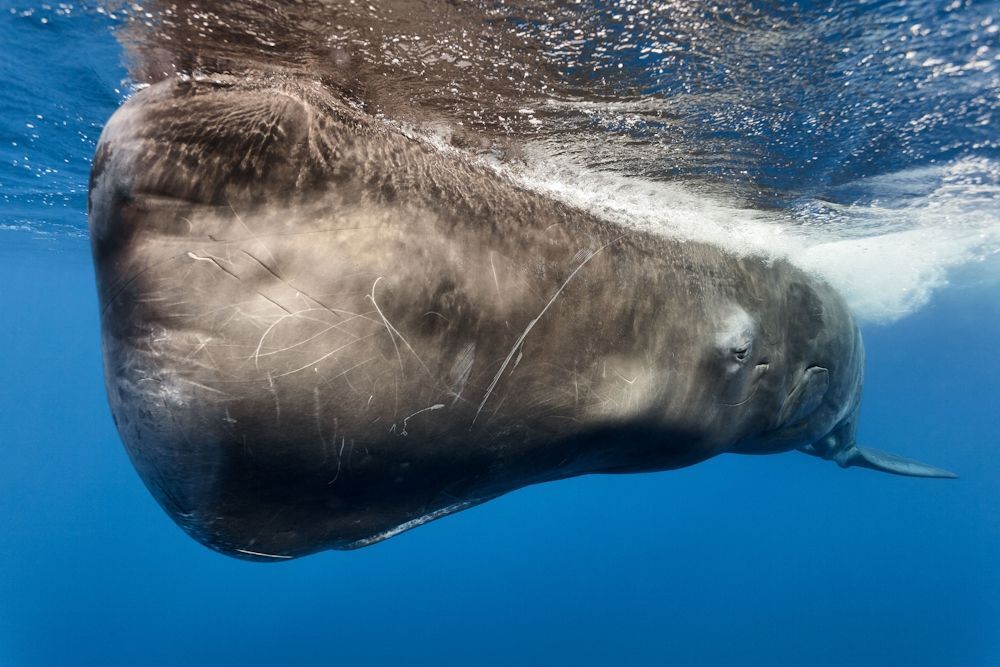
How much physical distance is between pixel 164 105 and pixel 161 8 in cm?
146

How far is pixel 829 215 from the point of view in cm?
722

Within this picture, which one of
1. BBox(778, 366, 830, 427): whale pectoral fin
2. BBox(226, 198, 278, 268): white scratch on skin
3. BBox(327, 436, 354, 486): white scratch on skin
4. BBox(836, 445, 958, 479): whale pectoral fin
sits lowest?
BBox(836, 445, 958, 479): whale pectoral fin

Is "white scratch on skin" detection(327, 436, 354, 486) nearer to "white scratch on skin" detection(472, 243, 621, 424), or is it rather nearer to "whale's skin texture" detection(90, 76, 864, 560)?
"whale's skin texture" detection(90, 76, 864, 560)

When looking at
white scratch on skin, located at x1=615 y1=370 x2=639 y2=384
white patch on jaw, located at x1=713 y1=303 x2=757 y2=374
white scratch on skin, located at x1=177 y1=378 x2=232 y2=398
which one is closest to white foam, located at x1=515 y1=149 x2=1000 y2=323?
white patch on jaw, located at x1=713 y1=303 x2=757 y2=374

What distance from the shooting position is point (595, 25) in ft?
10.3

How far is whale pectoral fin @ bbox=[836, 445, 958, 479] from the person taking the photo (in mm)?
7699

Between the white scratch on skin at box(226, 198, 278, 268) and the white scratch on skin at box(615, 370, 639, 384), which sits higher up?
the white scratch on skin at box(226, 198, 278, 268)

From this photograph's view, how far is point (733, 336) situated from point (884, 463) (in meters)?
6.63

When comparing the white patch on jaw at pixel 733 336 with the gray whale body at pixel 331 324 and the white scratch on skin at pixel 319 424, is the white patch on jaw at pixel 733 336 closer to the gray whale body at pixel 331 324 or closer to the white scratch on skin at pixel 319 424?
the gray whale body at pixel 331 324

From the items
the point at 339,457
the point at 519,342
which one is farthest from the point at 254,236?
the point at 519,342

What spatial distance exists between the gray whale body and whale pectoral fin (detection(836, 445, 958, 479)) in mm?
6380

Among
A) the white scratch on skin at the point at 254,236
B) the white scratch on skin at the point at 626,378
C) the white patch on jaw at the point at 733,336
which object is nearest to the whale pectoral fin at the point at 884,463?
the white patch on jaw at the point at 733,336

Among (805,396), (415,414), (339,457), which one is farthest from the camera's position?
(805,396)

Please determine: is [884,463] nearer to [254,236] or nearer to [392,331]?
[392,331]
